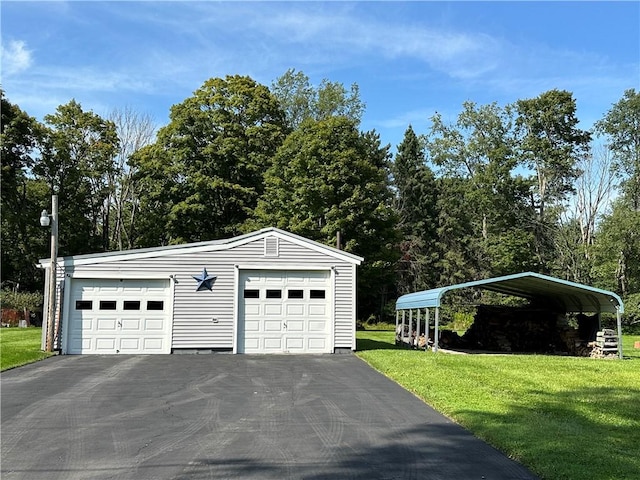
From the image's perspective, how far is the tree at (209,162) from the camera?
3469 centimetres

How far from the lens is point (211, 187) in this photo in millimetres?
34031

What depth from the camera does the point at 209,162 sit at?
34.8 metres

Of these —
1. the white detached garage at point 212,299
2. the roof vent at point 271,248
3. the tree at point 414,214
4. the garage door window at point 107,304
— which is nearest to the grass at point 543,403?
the white detached garage at point 212,299

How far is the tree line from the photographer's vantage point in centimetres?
3262

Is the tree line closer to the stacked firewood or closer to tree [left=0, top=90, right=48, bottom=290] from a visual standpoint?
tree [left=0, top=90, right=48, bottom=290]

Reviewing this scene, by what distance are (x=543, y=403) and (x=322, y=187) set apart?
75.9 ft

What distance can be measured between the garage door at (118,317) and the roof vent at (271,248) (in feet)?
9.59

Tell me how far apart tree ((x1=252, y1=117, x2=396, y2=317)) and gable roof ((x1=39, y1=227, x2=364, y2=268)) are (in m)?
14.3

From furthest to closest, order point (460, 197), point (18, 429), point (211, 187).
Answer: point (460, 197), point (211, 187), point (18, 429)

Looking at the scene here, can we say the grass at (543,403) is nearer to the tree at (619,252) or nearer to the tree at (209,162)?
the tree at (619,252)

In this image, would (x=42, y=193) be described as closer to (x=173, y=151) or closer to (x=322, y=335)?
(x=173, y=151)

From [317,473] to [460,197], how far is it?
139ft

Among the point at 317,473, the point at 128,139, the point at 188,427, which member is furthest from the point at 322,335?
the point at 128,139

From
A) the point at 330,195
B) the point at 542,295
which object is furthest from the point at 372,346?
the point at 330,195
